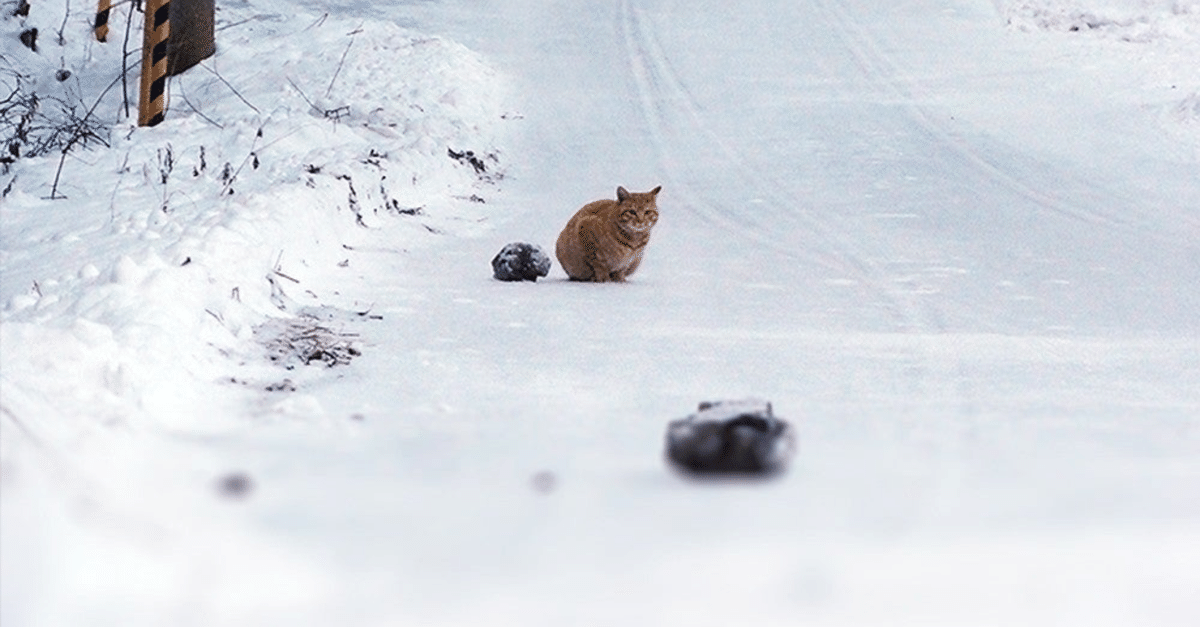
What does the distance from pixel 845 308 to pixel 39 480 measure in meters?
4.95

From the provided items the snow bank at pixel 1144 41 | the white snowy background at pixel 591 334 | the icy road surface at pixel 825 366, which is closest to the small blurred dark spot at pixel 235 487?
the white snowy background at pixel 591 334

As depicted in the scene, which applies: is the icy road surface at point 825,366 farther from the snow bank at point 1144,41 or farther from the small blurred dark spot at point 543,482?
the snow bank at point 1144,41

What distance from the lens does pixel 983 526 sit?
2674mm

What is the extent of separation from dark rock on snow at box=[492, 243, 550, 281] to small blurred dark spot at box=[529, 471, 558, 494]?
439 centimetres

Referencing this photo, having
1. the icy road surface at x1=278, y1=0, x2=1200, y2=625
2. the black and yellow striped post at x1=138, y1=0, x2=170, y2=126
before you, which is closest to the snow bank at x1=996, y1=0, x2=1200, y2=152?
the icy road surface at x1=278, y1=0, x2=1200, y2=625

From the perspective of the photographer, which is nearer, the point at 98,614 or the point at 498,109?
the point at 98,614

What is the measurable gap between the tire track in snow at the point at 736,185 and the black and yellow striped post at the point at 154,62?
4.13 m

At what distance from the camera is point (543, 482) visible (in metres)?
3.06

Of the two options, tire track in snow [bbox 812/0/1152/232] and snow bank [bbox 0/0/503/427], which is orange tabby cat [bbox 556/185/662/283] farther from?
tire track in snow [bbox 812/0/1152/232]

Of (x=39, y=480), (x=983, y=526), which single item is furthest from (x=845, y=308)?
(x=39, y=480)

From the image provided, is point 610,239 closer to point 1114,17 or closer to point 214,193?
point 214,193

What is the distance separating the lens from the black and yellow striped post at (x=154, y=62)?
1112cm

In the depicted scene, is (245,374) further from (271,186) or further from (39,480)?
(271,186)

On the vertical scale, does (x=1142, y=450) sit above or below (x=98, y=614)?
below
